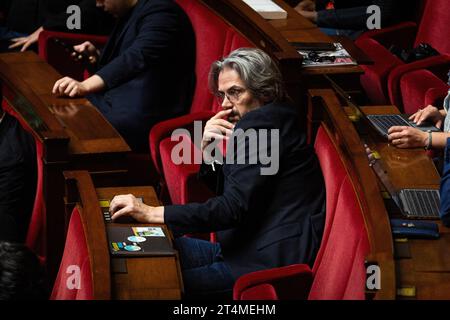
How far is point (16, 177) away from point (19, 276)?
18.7 inches

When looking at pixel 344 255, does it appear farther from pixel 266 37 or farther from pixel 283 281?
pixel 266 37

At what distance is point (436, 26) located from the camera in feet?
6.81

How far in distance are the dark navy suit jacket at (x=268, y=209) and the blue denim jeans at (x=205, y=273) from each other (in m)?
0.02

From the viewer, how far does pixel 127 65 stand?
5.92ft

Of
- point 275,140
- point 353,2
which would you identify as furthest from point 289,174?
point 353,2

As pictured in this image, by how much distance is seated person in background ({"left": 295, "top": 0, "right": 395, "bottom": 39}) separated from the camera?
2.16 meters

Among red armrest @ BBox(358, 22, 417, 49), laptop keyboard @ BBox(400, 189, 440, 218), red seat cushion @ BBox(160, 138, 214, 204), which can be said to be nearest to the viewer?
laptop keyboard @ BBox(400, 189, 440, 218)

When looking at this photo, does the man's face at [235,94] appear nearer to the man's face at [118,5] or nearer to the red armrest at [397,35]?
the man's face at [118,5]

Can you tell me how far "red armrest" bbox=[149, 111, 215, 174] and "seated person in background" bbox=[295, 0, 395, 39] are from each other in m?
0.57

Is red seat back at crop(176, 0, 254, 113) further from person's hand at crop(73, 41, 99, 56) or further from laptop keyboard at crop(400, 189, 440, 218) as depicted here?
laptop keyboard at crop(400, 189, 440, 218)

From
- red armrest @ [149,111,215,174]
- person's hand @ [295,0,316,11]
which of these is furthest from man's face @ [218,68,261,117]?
person's hand @ [295,0,316,11]

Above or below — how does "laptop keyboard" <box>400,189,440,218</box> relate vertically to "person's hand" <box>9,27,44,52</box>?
above

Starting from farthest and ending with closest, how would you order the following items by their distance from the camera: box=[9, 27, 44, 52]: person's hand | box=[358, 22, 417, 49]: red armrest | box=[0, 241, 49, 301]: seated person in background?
box=[9, 27, 44, 52]: person's hand → box=[358, 22, 417, 49]: red armrest → box=[0, 241, 49, 301]: seated person in background
